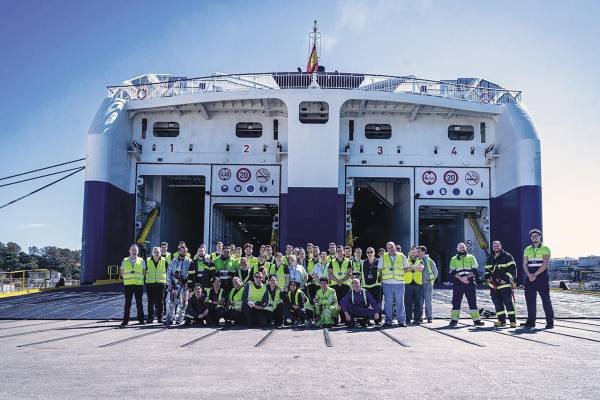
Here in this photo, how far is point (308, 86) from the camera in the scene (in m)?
20.0

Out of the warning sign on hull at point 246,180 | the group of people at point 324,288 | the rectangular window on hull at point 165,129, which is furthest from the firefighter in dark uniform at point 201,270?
the rectangular window on hull at point 165,129

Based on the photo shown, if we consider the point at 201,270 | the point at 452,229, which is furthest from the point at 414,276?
the point at 452,229

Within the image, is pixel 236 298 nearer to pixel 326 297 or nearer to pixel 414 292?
pixel 326 297

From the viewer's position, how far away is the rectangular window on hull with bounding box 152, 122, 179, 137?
68.2 feet

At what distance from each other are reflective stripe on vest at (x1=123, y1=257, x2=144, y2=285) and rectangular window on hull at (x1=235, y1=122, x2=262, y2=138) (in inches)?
446

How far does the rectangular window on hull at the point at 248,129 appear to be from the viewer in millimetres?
20781

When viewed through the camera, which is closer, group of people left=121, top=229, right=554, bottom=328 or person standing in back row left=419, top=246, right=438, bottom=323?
group of people left=121, top=229, right=554, bottom=328

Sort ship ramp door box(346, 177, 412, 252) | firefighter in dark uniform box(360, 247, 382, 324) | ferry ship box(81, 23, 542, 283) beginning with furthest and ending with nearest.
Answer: ship ramp door box(346, 177, 412, 252) → ferry ship box(81, 23, 542, 283) → firefighter in dark uniform box(360, 247, 382, 324)

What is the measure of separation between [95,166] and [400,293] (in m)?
12.7

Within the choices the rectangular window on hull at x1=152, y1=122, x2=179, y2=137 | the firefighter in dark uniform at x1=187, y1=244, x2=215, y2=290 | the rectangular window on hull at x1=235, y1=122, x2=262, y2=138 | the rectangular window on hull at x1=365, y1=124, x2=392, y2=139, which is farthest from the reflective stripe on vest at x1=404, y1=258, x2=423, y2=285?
the rectangular window on hull at x1=152, y1=122, x2=179, y2=137

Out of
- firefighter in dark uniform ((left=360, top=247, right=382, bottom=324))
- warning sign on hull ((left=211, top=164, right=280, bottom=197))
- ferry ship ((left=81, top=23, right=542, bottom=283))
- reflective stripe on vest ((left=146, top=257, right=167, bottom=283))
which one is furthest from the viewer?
warning sign on hull ((left=211, top=164, right=280, bottom=197))

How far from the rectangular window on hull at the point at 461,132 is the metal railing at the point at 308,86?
1.16 metres

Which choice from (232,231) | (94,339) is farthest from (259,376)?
(232,231)

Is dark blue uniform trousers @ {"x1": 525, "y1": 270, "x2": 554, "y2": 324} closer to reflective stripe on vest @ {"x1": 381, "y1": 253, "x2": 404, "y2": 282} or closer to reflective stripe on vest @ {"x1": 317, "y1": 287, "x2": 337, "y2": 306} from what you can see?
reflective stripe on vest @ {"x1": 381, "y1": 253, "x2": 404, "y2": 282}
